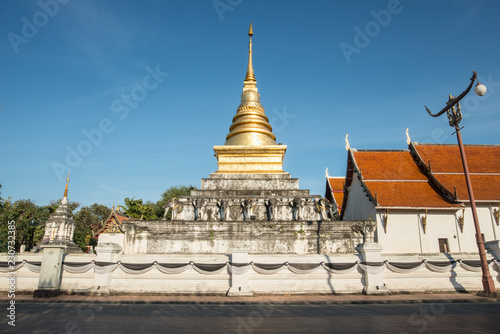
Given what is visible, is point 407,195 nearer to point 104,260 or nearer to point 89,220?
point 104,260

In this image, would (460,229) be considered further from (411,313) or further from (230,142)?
(230,142)

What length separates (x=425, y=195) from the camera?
18484 mm

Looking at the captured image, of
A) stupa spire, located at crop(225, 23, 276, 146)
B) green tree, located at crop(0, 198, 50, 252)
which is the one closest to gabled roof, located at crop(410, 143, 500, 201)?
stupa spire, located at crop(225, 23, 276, 146)

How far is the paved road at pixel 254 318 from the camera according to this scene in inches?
215

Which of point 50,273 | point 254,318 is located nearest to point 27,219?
point 50,273

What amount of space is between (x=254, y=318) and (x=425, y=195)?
15924mm

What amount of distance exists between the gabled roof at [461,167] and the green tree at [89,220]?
108 ft

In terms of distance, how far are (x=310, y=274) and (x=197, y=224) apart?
21.4 feet

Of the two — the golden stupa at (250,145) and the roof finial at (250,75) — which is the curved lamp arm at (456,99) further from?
the roof finial at (250,75)

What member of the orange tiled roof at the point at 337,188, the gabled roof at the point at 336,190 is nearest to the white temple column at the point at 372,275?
the gabled roof at the point at 336,190

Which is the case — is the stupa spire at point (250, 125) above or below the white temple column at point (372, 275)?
above

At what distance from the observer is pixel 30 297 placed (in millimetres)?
9492

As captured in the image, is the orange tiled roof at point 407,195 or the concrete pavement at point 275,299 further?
the orange tiled roof at point 407,195

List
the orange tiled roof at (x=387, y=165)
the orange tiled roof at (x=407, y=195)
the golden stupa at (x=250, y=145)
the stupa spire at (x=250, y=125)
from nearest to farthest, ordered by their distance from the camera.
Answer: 1. the orange tiled roof at (x=407, y=195)
2. the orange tiled roof at (x=387, y=165)
3. the golden stupa at (x=250, y=145)
4. the stupa spire at (x=250, y=125)
